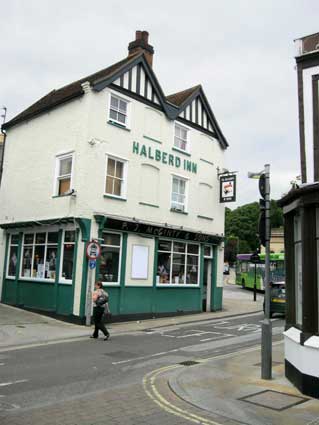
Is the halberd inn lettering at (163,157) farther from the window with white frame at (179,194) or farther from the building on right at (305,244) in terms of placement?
the building on right at (305,244)

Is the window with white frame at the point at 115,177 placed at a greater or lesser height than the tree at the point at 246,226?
lesser

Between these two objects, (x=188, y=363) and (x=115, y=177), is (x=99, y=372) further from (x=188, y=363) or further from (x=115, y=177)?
(x=115, y=177)

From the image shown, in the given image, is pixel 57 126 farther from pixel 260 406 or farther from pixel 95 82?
pixel 260 406

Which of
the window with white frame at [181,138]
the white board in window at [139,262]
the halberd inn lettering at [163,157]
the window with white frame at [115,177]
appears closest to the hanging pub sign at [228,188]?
the halberd inn lettering at [163,157]

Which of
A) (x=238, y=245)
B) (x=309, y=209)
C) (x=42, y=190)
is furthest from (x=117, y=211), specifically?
(x=238, y=245)

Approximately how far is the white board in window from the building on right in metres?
10.7

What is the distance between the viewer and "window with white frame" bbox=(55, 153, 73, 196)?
19000 mm

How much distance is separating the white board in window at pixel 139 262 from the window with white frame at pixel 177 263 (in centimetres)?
102

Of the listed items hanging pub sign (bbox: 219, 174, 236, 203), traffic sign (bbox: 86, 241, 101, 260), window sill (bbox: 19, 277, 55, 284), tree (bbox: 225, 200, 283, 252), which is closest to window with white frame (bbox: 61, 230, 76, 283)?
window sill (bbox: 19, 277, 55, 284)

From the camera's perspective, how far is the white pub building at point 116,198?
1834 centimetres

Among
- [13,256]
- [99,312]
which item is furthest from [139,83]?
[99,312]

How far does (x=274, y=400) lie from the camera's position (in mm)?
7652

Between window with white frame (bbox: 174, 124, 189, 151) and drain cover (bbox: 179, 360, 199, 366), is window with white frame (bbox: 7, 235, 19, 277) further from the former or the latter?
drain cover (bbox: 179, 360, 199, 366)

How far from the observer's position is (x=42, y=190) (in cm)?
2012
